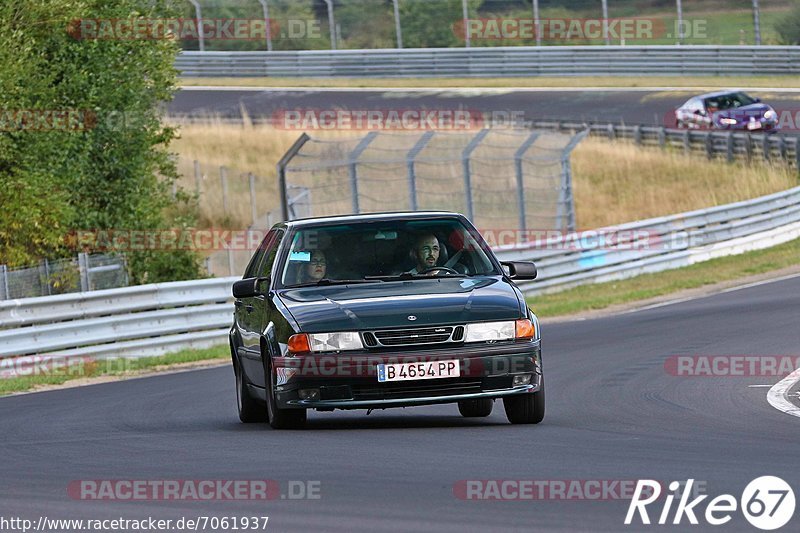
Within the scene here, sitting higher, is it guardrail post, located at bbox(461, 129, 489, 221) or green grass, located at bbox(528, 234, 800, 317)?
guardrail post, located at bbox(461, 129, 489, 221)

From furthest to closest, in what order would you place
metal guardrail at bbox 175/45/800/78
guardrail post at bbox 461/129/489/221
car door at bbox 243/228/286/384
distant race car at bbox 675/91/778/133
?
metal guardrail at bbox 175/45/800/78 → distant race car at bbox 675/91/778/133 → guardrail post at bbox 461/129/489/221 → car door at bbox 243/228/286/384

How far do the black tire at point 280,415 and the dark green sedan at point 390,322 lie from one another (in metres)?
0.01

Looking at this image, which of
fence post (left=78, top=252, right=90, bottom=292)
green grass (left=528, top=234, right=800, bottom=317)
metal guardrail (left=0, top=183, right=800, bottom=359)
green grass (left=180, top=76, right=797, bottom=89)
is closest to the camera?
metal guardrail (left=0, top=183, right=800, bottom=359)

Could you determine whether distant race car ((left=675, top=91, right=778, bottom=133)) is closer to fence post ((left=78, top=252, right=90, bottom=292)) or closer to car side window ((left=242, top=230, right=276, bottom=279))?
fence post ((left=78, top=252, right=90, bottom=292))

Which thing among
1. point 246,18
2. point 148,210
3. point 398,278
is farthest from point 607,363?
point 246,18

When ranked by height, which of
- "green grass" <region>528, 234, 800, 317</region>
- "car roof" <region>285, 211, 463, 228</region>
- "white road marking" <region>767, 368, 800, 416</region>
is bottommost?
"green grass" <region>528, 234, 800, 317</region>

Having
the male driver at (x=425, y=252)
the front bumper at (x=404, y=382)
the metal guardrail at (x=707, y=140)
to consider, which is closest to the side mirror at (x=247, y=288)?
the male driver at (x=425, y=252)

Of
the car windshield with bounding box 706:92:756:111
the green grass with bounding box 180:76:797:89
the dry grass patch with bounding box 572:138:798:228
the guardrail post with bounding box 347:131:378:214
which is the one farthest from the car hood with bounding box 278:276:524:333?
the green grass with bounding box 180:76:797:89

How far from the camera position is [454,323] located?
32.7ft

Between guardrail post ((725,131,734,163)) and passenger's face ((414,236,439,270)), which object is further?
guardrail post ((725,131,734,163))

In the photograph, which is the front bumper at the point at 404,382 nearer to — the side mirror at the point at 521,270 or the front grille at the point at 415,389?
the front grille at the point at 415,389

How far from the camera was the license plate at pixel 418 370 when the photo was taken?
390 inches

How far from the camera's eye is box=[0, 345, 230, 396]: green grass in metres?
17.1

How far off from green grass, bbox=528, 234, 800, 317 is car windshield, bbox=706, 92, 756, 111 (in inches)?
532
